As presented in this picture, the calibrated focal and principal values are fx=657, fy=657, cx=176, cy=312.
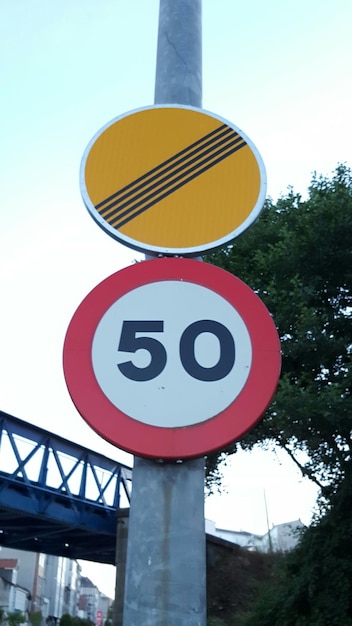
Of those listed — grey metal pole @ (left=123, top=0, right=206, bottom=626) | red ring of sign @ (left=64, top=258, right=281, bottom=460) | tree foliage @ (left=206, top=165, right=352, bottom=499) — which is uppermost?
tree foliage @ (left=206, top=165, right=352, bottom=499)

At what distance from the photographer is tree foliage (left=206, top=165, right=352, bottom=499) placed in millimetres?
10688

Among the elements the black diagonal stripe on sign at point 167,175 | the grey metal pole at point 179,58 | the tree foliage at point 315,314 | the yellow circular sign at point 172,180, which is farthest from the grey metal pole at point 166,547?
the tree foliage at point 315,314

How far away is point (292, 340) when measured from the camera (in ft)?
39.4

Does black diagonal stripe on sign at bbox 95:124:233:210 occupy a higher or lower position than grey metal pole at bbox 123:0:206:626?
higher

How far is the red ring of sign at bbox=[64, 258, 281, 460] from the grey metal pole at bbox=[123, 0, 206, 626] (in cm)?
7

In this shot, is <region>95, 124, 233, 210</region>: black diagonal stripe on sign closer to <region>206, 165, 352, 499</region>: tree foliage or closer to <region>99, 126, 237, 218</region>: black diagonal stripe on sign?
<region>99, 126, 237, 218</region>: black diagonal stripe on sign

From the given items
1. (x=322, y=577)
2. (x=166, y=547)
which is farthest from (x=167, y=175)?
(x=322, y=577)

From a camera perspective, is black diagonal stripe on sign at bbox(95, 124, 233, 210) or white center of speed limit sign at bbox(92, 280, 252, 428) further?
black diagonal stripe on sign at bbox(95, 124, 233, 210)

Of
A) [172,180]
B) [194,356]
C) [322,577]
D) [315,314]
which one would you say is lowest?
[194,356]

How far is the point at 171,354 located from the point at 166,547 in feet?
1.97

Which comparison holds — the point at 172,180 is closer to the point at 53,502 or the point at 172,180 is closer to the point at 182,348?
the point at 182,348

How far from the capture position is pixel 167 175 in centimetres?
257

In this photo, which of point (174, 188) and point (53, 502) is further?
point (53, 502)

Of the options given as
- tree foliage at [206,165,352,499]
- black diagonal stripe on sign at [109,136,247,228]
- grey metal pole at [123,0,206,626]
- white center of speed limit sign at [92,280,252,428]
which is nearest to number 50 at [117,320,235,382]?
white center of speed limit sign at [92,280,252,428]
